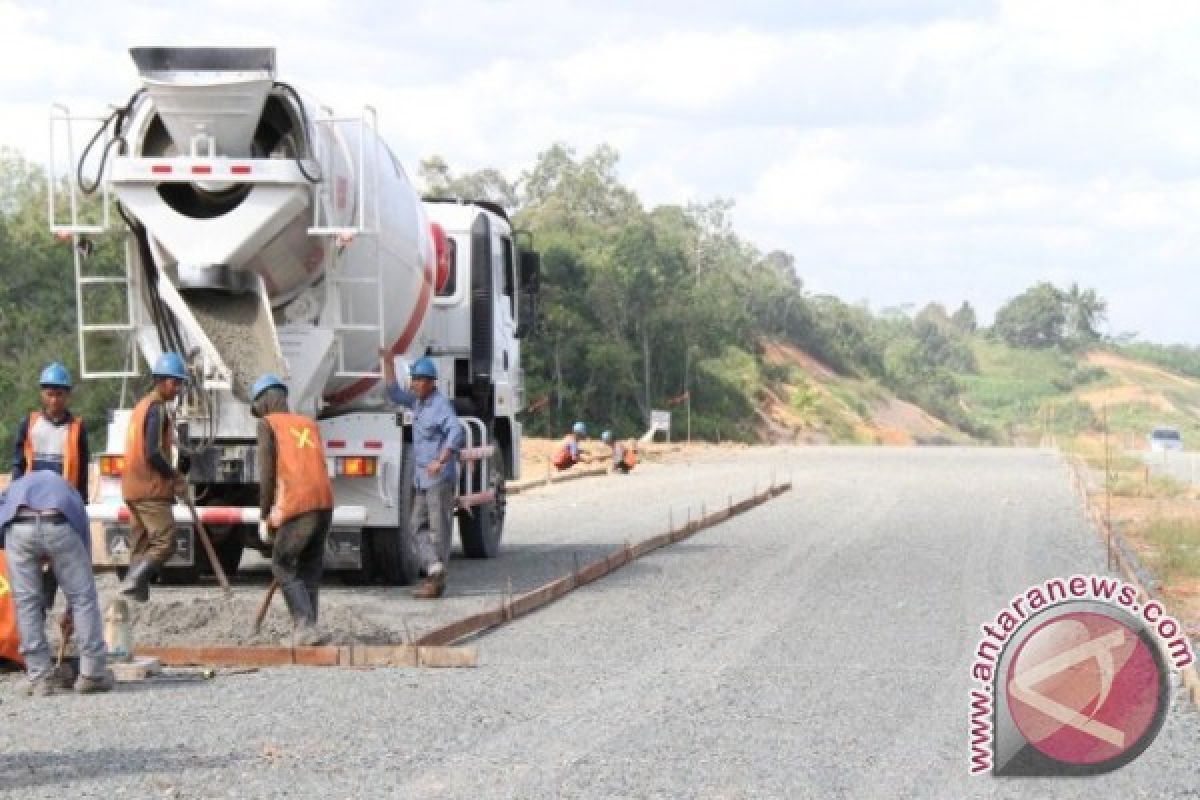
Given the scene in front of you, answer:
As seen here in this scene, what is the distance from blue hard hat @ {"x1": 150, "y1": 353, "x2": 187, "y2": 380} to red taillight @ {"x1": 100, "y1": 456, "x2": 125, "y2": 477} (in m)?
1.62

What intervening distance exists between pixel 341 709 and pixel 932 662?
382cm

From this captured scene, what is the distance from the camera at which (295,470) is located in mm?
11938

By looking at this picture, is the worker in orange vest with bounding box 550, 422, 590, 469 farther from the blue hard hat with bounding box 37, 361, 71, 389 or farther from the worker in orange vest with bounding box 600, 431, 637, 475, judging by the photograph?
the blue hard hat with bounding box 37, 361, 71, 389

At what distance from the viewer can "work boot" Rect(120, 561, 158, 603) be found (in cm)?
1312

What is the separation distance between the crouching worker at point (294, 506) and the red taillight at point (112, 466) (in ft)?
11.4

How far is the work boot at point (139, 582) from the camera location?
13.1 m

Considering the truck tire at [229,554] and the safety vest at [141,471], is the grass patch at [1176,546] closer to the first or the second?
the truck tire at [229,554]

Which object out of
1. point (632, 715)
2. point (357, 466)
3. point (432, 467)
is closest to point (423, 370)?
point (432, 467)

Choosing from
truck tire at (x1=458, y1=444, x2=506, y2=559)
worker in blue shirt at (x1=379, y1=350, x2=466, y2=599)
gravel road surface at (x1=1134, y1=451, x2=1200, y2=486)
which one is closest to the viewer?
worker in blue shirt at (x1=379, y1=350, x2=466, y2=599)

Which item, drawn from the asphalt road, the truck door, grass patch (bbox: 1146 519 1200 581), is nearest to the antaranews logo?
the asphalt road

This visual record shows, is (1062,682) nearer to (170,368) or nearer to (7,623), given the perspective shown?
(7,623)

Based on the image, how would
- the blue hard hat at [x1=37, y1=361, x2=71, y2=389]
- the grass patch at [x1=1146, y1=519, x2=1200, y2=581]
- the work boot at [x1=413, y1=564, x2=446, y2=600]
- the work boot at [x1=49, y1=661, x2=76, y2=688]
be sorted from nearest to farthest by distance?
the work boot at [x1=49, y1=661, x2=76, y2=688]
the blue hard hat at [x1=37, y1=361, x2=71, y2=389]
the work boot at [x1=413, y1=564, x2=446, y2=600]
the grass patch at [x1=1146, y1=519, x2=1200, y2=581]

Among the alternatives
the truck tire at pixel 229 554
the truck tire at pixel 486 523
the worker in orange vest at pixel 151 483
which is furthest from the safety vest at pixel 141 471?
the truck tire at pixel 486 523

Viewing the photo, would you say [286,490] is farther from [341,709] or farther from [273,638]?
[341,709]
